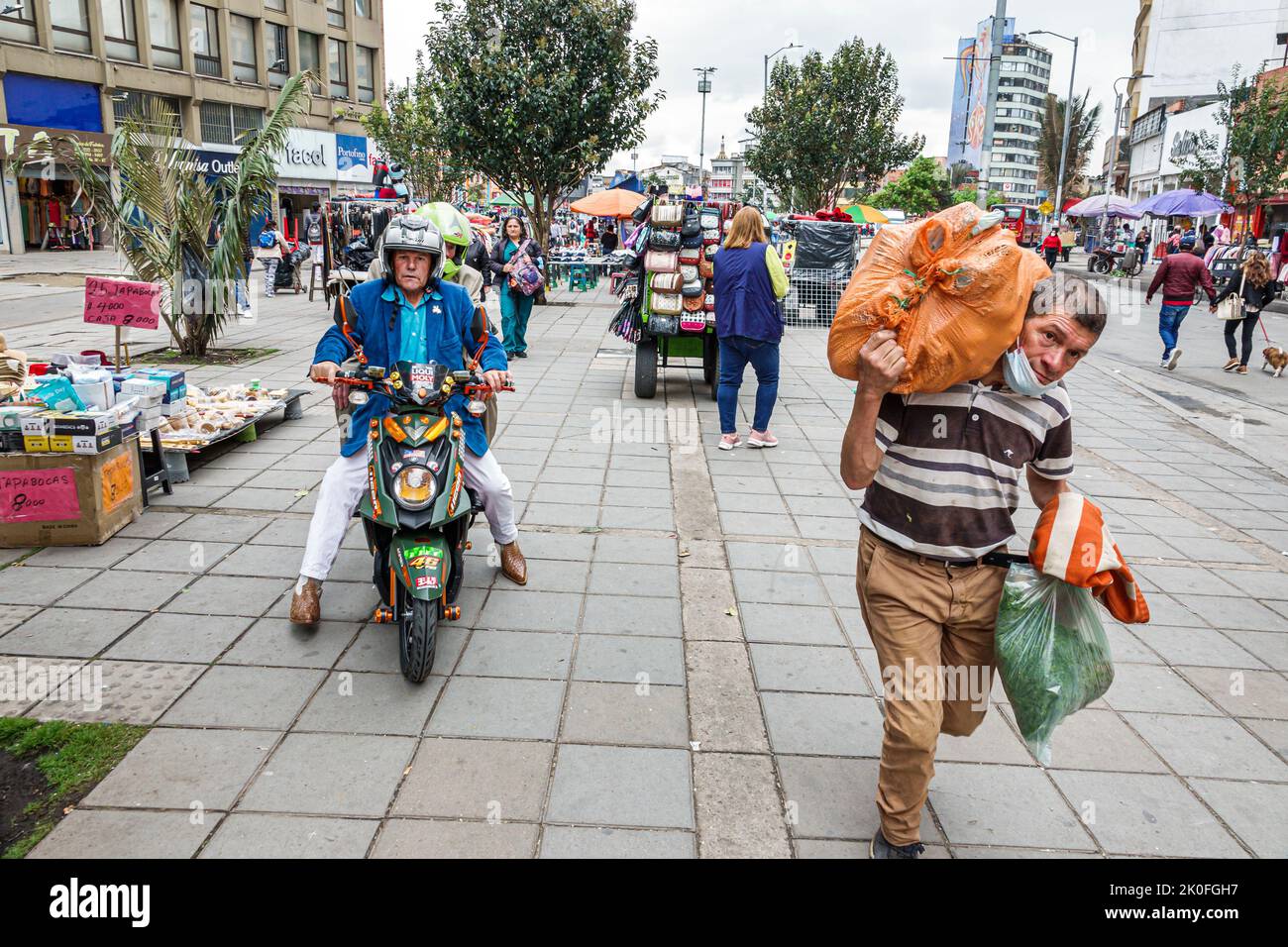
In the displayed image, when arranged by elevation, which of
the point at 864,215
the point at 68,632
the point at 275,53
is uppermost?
the point at 275,53

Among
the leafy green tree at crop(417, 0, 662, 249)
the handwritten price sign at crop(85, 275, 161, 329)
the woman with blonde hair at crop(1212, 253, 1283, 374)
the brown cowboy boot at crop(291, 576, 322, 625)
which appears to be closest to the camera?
the brown cowboy boot at crop(291, 576, 322, 625)

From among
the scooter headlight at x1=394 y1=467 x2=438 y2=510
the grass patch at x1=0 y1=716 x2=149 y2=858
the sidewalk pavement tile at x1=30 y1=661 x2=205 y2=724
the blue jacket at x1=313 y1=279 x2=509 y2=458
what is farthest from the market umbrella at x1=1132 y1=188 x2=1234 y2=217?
the grass patch at x1=0 y1=716 x2=149 y2=858

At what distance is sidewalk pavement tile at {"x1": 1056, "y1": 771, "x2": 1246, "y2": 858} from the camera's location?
2820mm

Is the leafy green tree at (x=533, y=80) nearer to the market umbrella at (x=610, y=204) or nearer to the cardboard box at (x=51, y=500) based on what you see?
the market umbrella at (x=610, y=204)

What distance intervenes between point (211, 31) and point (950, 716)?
127 feet

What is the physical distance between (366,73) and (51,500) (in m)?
41.8

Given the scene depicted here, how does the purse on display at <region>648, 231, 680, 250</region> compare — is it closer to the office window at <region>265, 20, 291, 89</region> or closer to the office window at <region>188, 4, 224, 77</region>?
the office window at <region>188, 4, 224, 77</region>

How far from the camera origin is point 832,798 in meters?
3.03

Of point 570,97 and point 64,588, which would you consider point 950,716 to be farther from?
point 570,97

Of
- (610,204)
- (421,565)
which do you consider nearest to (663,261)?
(421,565)

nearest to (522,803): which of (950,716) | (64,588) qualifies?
(950,716)

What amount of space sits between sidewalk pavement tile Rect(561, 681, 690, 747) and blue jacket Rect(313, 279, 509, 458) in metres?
1.42

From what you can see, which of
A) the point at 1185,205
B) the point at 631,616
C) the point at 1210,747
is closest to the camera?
the point at 1210,747

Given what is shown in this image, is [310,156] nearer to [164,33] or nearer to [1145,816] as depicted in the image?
[164,33]
